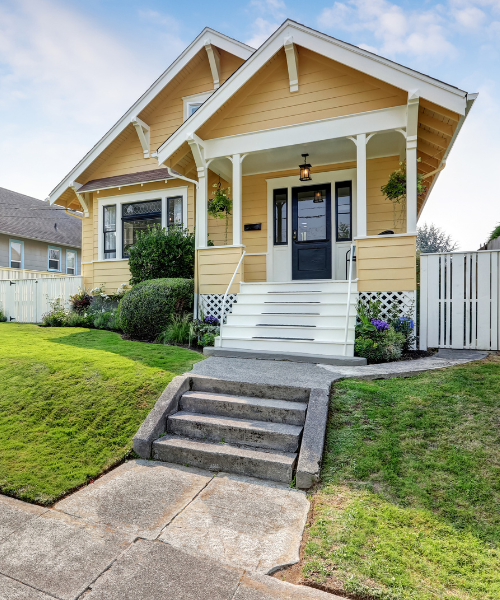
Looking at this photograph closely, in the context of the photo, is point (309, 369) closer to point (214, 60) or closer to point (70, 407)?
point (70, 407)

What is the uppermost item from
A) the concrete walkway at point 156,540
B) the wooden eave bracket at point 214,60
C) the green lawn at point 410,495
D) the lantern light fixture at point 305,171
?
the wooden eave bracket at point 214,60

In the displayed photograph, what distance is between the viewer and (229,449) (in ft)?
10.7

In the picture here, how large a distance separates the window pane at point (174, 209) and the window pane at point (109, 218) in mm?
1943

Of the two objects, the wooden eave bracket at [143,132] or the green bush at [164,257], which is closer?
the green bush at [164,257]

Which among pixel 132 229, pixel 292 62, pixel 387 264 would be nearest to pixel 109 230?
pixel 132 229

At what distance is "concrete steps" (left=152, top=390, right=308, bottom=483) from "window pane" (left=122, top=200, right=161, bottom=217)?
7365mm

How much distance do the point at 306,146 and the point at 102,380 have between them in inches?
227

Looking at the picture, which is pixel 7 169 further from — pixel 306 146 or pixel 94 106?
pixel 306 146

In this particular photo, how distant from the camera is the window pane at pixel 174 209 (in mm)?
9742

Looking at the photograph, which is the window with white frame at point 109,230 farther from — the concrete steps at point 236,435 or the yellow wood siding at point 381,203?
the concrete steps at point 236,435

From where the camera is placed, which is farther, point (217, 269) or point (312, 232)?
point (312, 232)

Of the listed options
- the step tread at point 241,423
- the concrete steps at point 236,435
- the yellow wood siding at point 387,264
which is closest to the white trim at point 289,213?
the yellow wood siding at point 387,264

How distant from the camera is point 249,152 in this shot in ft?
23.7

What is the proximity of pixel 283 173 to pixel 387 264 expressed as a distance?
385 centimetres
